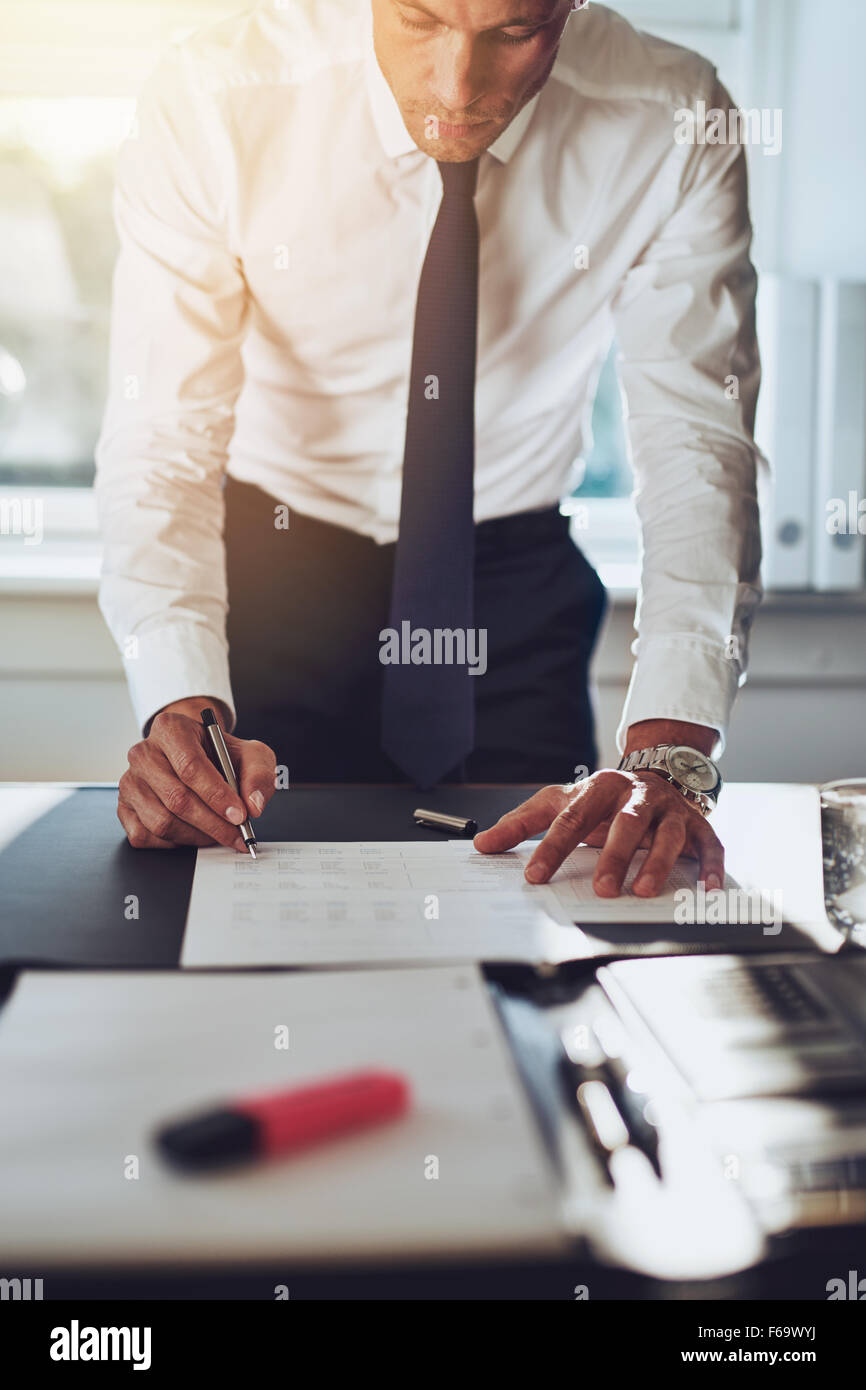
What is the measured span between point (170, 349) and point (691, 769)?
0.77 meters

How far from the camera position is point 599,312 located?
58.3 inches

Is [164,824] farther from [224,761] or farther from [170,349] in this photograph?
[170,349]

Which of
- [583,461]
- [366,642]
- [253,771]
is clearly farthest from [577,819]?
[583,461]

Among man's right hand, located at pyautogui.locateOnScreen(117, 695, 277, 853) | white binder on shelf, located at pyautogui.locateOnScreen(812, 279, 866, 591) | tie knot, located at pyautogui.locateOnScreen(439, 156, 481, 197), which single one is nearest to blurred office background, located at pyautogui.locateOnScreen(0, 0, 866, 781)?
white binder on shelf, located at pyautogui.locateOnScreen(812, 279, 866, 591)

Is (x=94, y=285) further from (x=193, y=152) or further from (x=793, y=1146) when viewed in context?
(x=793, y=1146)

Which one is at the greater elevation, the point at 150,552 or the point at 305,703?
the point at 150,552

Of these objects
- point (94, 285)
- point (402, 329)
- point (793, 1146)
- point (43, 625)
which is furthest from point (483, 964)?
point (94, 285)

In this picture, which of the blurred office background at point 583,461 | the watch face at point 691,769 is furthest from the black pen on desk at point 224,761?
the blurred office background at point 583,461

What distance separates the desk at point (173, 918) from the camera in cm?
40

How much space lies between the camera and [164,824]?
0.97 m

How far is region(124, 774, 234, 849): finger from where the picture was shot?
38.2 inches

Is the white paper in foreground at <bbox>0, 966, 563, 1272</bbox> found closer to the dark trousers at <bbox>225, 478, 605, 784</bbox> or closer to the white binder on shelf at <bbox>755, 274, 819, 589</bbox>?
the dark trousers at <bbox>225, 478, 605, 784</bbox>

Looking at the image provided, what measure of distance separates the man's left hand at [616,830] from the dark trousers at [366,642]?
0.43 m
